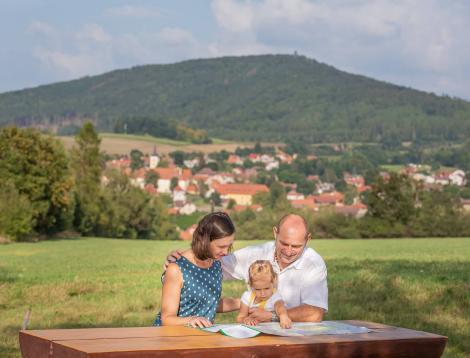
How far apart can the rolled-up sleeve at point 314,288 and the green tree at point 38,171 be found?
57.1 metres

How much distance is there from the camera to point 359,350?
6273mm

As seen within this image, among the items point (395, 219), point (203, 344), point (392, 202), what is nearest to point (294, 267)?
point (203, 344)

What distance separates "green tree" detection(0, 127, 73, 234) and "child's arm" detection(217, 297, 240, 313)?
56882 mm

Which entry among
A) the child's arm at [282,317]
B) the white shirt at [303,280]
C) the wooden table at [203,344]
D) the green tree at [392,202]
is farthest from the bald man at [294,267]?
the green tree at [392,202]

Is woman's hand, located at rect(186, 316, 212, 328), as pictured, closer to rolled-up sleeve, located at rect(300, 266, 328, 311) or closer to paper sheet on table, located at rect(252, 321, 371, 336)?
paper sheet on table, located at rect(252, 321, 371, 336)

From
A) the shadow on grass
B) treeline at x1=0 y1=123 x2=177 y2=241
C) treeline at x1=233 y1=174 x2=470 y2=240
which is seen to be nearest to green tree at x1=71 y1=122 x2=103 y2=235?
treeline at x1=0 y1=123 x2=177 y2=241

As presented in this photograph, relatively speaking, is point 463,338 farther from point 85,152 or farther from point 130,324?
point 85,152

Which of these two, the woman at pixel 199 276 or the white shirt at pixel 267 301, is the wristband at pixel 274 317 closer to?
the white shirt at pixel 267 301

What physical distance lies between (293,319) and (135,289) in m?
10.4

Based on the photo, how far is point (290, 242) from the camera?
7.23 metres

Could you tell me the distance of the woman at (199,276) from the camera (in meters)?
6.70

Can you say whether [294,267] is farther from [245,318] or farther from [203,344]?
[203,344]

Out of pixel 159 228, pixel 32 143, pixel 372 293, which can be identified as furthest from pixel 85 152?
pixel 372 293

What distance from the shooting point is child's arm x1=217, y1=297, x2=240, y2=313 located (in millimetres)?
7539
